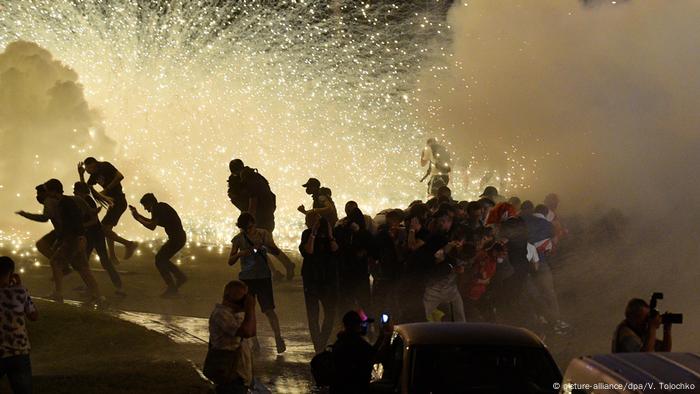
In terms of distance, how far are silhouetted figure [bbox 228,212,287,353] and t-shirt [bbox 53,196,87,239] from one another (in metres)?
3.40

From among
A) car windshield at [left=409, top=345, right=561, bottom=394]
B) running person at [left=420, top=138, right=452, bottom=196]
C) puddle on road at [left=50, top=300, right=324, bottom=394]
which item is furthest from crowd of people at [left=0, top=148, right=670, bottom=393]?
running person at [left=420, top=138, right=452, bottom=196]

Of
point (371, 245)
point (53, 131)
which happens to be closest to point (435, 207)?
point (371, 245)

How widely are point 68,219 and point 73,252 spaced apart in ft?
1.37

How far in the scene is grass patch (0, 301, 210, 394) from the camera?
33.5 ft

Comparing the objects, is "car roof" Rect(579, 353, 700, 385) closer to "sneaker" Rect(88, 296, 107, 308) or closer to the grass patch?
the grass patch

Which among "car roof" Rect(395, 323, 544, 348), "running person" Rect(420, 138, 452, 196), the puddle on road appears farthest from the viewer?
"running person" Rect(420, 138, 452, 196)

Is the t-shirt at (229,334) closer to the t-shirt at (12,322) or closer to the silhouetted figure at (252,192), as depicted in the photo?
the t-shirt at (12,322)

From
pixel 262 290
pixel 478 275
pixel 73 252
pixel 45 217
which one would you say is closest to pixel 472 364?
pixel 262 290

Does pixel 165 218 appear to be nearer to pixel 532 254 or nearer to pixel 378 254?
pixel 378 254

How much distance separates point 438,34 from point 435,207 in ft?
40.7

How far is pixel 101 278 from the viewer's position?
16859 millimetres

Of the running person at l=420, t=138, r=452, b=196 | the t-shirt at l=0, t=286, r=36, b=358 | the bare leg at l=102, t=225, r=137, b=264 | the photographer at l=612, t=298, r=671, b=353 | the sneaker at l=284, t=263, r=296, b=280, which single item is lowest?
the photographer at l=612, t=298, r=671, b=353

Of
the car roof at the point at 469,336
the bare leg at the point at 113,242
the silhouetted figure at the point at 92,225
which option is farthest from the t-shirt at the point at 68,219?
the car roof at the point at 469,336

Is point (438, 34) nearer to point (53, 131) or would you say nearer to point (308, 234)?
point (53, 131)
